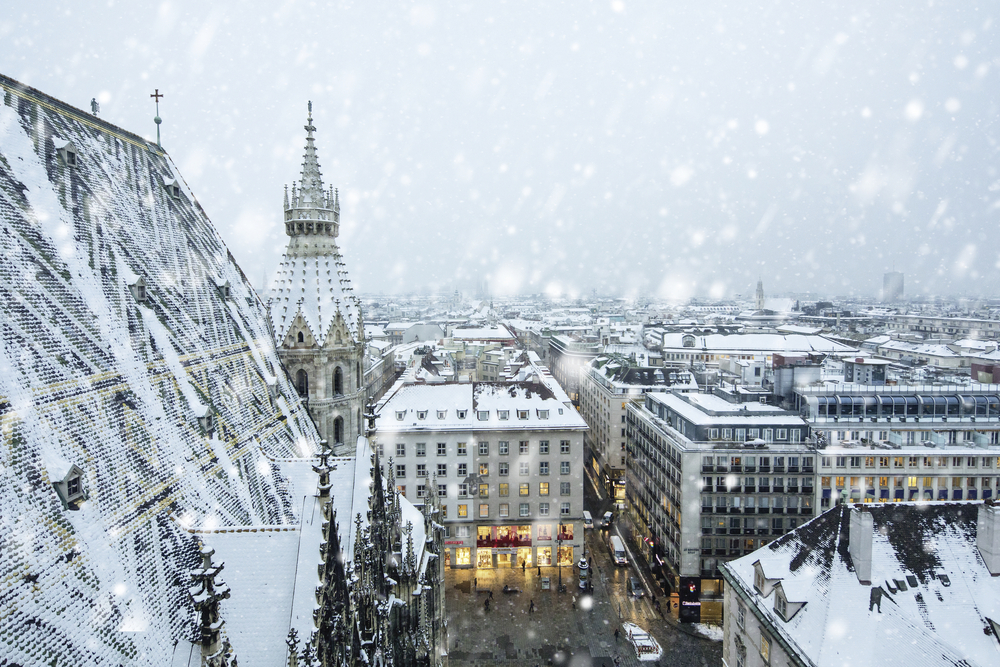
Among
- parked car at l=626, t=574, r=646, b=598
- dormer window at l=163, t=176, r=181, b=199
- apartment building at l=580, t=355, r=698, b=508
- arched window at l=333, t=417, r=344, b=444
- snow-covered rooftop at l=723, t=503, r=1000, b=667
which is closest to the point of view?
snow-covered rooftop at l=723, t=503, r=1000, b=667

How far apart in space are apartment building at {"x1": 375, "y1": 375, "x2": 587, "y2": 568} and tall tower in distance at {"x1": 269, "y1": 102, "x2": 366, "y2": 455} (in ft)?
71.1

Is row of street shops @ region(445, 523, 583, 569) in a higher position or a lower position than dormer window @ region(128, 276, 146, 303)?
lower

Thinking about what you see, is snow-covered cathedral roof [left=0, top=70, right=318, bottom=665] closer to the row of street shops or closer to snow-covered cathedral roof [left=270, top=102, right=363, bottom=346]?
snow-covered cathedral roof [left=270, top=102, right=363, bottom=346]

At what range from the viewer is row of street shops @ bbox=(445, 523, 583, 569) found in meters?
55.2

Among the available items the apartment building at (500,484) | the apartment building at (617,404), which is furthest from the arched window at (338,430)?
the apartment building at (617,404)

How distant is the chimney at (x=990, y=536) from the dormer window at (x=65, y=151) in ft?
132

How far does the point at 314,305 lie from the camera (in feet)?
109

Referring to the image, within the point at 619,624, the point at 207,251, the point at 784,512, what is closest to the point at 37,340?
the point at 207,251

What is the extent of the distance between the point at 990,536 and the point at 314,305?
35.4m

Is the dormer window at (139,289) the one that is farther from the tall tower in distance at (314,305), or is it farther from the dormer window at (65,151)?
the tall tower in distance at (314,305)

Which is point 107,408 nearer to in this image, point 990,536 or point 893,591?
point 893,591

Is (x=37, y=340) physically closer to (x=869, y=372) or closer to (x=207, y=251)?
(x=207, y=251)

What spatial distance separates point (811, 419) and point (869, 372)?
38.4 metres

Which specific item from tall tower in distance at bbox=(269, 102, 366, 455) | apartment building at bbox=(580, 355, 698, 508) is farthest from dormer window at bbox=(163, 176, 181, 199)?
apartment building at bbox=(580, 355, 698, 508)
